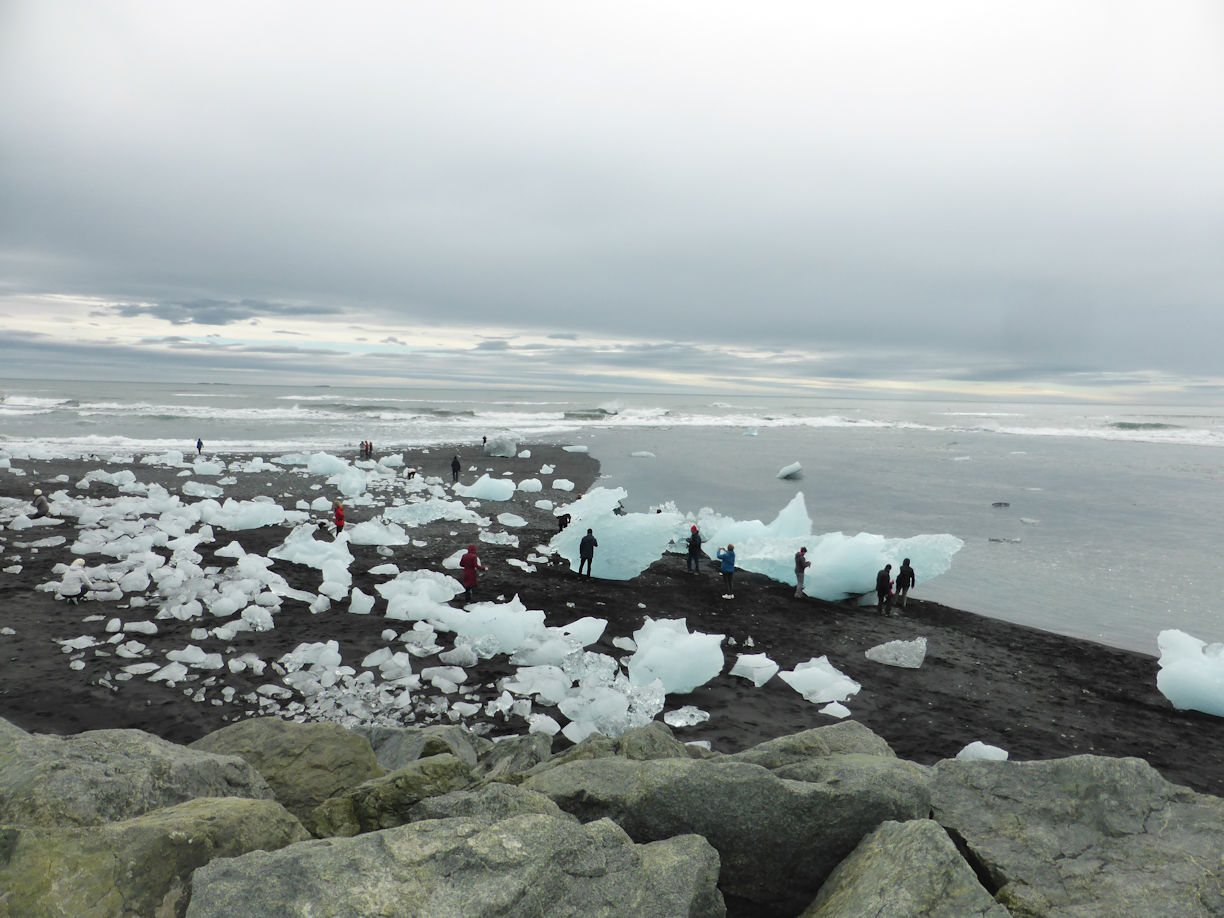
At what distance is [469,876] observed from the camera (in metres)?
3.48

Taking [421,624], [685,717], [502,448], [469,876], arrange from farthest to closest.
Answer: [502,448] → [421,624] → [685,717] → [469,876]

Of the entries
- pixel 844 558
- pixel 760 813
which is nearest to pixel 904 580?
pixel 844 558

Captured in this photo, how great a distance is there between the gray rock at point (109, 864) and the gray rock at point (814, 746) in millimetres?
3891

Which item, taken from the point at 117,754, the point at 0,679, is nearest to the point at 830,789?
the point at 117,754

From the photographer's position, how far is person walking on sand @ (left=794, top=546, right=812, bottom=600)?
17156mm

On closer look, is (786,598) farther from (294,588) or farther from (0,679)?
(0,679)

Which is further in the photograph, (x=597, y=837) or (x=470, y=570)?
(x=470, y=570)

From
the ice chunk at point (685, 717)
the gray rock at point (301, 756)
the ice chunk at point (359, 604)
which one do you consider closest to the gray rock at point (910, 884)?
the gray rock at point (301, 756)

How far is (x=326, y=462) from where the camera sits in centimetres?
3391

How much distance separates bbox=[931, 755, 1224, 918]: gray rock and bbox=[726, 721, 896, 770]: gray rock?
3.27 feet

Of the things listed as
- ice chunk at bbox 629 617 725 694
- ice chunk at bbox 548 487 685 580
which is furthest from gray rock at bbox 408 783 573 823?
ice chunk at bbox 548 487 685 580

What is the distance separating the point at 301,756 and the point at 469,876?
138 inches

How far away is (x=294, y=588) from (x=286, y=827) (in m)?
11.2

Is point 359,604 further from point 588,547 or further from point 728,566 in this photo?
point 728,566
